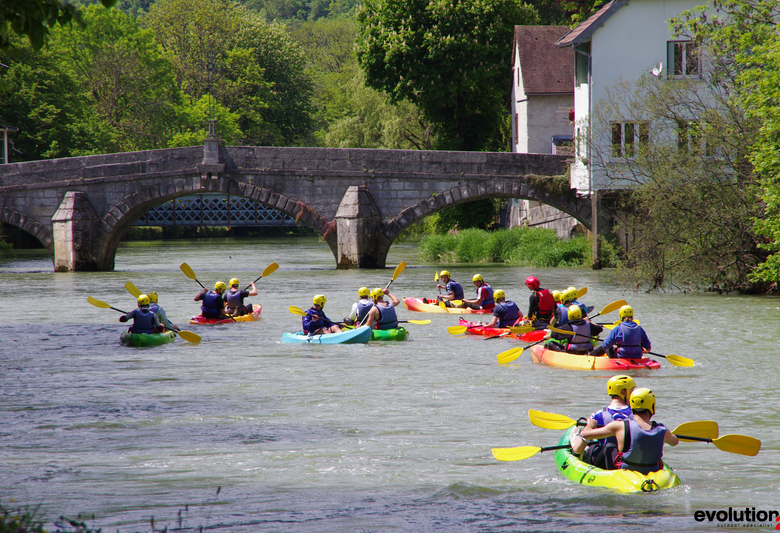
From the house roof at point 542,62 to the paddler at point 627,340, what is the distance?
26041mm

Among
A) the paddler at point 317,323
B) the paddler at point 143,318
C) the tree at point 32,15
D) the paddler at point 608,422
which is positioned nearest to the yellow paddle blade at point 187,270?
the paddler at point 143,318

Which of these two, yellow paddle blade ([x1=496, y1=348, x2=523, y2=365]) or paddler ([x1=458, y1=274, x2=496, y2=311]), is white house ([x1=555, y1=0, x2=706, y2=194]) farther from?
yellow paddle blade ([x1=496, y1=348, x2=523, y2=365])

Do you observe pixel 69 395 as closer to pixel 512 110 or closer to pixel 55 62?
pixel 512 110

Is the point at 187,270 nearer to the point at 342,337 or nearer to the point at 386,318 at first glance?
the point at 342,337

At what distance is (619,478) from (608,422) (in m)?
0.50

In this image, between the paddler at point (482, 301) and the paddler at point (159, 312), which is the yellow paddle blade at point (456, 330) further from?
the paddler at point (159, 312)

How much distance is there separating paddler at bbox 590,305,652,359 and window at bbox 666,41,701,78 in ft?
52.2

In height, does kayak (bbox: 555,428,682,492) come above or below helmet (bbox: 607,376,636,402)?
below

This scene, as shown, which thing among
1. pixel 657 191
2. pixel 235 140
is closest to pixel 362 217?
pixel 657 191

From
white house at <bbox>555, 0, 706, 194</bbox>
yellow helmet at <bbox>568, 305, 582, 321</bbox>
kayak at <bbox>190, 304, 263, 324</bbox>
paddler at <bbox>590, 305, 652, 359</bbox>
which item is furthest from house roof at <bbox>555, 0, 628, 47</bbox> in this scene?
paddler at <bbox>590, 305, 652, 359</bbox>

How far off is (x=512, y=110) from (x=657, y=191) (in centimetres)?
2126

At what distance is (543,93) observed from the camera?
37562mm

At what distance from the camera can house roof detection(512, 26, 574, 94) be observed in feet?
123

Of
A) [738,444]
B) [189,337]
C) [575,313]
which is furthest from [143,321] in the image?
[738,444]
